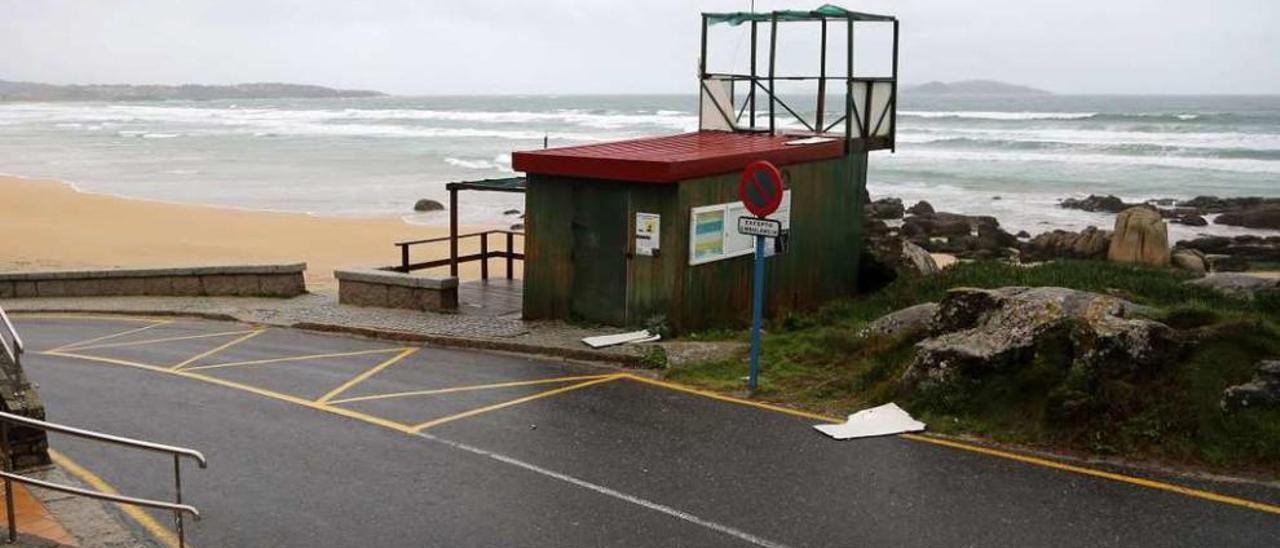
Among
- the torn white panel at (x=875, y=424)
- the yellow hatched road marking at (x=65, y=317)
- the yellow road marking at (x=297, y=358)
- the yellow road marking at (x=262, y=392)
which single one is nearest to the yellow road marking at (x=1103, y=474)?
the torn white panel at (x=875, y=424)

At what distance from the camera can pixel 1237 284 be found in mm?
14383

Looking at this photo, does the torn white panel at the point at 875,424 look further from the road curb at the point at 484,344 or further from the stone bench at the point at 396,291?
the stone bench at the point at 396,291

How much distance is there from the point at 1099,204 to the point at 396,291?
108ft

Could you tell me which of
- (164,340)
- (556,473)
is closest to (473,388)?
(556,473)

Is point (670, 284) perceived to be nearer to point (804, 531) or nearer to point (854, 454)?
point (854, 454)

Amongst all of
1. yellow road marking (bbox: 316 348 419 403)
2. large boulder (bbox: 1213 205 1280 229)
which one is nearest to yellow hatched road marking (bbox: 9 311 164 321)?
yellow road marking (bbox: 316 348 419 403)

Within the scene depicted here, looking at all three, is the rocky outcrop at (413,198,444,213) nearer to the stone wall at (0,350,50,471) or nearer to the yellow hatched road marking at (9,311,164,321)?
the yellow hatched road marking at (9,311,164,321)

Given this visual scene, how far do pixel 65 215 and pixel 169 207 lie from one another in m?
3.43

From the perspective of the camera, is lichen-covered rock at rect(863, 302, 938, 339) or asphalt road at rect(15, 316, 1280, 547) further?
lichen-covered rock at rect(863, 302, 938, 339)

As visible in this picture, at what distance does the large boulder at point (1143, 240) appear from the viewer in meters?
27.1

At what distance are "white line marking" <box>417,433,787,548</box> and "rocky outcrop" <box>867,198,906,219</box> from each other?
3181cm

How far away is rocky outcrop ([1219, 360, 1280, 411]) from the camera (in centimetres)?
909

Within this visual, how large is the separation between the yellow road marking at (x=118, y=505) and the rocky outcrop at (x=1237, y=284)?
1160 cm

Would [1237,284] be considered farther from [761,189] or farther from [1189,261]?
[1189,261]
